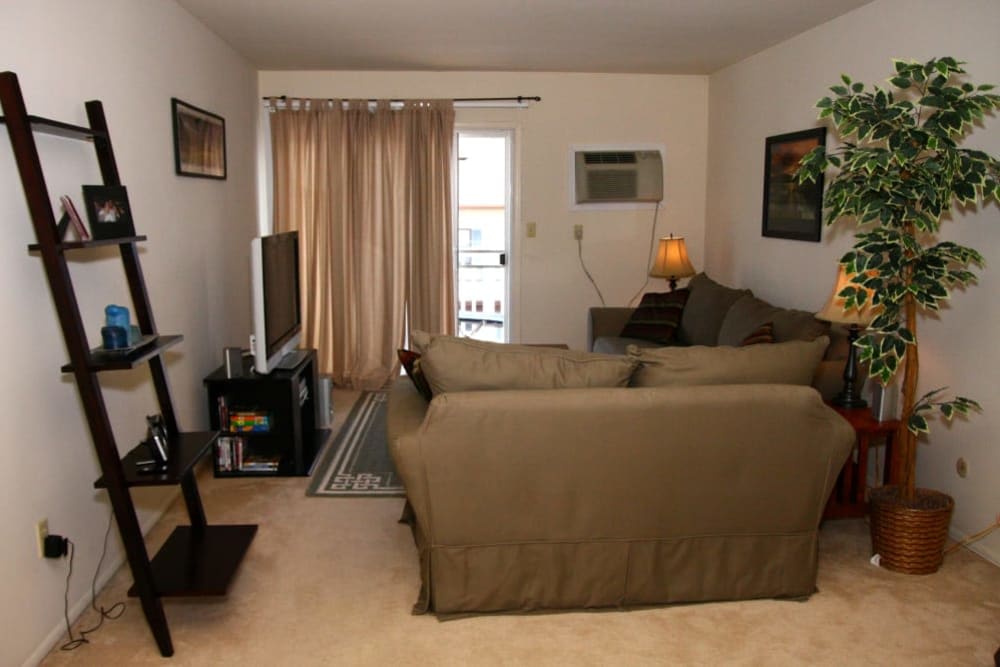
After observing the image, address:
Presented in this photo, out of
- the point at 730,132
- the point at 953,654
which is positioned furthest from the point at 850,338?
the point at 730,132

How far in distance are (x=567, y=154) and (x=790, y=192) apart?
6.22 feet

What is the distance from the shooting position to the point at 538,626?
269cm

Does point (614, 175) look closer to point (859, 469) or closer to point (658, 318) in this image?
point (658, 318)

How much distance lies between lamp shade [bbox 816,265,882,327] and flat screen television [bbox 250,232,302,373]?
268 centimetres

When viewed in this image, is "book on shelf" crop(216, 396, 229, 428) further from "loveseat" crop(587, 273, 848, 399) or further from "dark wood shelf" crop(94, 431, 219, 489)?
"loveseat" crop(587, 273, 848, 399)

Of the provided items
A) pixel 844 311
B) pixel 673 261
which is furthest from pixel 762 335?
pixel 673 261

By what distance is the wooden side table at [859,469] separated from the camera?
3.34 metres

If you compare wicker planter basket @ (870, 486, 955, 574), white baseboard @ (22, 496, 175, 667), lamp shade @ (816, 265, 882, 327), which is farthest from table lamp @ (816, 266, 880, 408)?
white baseboard @ (22, 496, 175, 667)

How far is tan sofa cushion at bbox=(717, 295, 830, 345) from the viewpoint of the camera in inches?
152

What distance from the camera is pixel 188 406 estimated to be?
4086 mm

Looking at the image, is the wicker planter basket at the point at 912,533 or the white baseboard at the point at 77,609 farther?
the wicker planter basket at the point at 912,533

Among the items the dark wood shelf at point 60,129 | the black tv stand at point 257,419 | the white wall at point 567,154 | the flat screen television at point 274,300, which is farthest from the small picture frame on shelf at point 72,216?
the white wall at point 567,154

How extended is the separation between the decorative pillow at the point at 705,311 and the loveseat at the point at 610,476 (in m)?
2.07

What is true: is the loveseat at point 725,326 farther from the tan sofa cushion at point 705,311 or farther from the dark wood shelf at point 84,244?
the dark wood shelf at point 84,244
